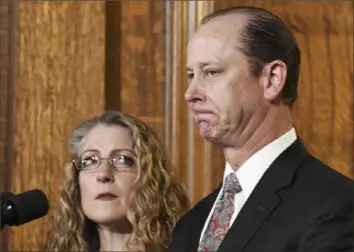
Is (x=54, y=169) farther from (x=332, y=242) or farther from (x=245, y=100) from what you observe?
(x=332, y=242)

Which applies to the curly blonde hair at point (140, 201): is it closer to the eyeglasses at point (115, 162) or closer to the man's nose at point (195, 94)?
the eyeglasses at point (115, 162)

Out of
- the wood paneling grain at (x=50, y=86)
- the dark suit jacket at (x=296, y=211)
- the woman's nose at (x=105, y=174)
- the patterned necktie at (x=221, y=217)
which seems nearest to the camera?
the dark suit jacket at (x=296, y=211)

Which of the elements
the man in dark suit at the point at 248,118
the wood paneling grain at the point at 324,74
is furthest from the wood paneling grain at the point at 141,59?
the man in dark suit at the point at 248,118

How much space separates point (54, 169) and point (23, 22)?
35cm

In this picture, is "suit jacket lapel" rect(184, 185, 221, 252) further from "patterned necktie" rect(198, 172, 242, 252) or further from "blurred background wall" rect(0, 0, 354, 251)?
"blurred background wall" rect(0, 0, 354, 251)

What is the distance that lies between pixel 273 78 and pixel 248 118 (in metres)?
0.07

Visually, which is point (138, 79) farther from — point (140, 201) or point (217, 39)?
point (217, 39)

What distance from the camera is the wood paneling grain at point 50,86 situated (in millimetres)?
2121

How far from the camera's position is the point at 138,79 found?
7.23 ft

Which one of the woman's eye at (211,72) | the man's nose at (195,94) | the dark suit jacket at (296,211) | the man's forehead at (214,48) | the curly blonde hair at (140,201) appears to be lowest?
the curly blonde hair at (140,201)

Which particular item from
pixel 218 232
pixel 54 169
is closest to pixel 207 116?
pixel 218 232

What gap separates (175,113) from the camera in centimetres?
222

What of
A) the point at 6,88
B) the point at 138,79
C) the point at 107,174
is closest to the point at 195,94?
the point at 6,88

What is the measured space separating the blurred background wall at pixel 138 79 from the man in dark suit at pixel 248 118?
0.79 m
